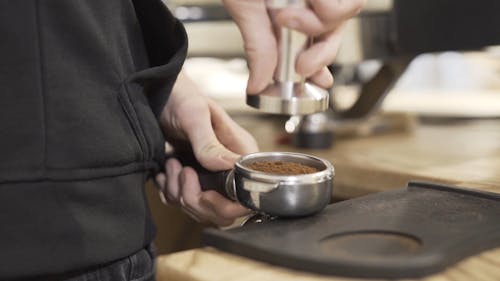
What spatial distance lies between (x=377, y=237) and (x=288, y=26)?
179mm

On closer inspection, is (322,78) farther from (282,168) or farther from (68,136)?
(68,136)

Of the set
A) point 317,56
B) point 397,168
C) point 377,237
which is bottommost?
point 397,168

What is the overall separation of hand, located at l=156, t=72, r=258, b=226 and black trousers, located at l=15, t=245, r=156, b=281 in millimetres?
73

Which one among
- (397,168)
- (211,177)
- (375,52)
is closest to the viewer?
(211,177)

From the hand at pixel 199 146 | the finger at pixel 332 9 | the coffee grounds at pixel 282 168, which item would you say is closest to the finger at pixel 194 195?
the hand at pixel 199 146

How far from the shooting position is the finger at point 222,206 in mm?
707

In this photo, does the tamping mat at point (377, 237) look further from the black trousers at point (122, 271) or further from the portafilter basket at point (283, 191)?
the black trousers at point (122, 271)

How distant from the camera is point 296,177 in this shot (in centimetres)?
56

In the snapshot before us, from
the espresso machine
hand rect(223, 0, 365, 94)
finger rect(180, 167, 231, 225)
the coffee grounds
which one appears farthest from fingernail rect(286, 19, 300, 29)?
the espresso machine

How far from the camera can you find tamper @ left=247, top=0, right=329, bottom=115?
1.92ft

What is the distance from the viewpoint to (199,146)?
0.76 metres

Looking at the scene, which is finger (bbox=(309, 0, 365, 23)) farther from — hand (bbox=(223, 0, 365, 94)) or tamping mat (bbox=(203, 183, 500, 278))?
tamping mat (bbox=(203, 183, 500, 278))

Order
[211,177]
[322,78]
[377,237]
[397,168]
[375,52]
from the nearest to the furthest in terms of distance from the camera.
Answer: [377,237] → [322,78] → [211,177] → [397,168] → [375,52]

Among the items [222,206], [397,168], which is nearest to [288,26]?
[222,206]
